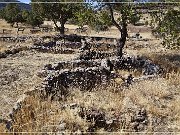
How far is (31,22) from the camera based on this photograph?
77562mm

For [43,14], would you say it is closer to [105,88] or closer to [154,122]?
[105,88]

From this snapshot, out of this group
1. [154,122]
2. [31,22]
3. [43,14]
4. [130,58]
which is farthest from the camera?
[31,22]

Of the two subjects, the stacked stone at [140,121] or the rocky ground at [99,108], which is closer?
the rocky ground at [99,108]

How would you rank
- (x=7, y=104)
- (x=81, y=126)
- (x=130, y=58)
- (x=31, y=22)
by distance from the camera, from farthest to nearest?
(x=31, y=22)
(x=130, y=58)
(x=7, y=104)
(x=81, y=126)

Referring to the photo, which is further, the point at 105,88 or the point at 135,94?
the point at 105,88

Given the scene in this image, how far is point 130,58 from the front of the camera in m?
28.1

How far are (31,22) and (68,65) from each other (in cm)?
5282

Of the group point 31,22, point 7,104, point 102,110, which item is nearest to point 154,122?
point 102,110

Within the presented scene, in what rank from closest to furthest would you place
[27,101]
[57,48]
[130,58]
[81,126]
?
[81,126]
[27,101]
[130,58]
[57,48]

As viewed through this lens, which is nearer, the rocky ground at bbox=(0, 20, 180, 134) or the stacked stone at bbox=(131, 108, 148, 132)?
the rocky ground at bbox=(0, 20, 180, 134)

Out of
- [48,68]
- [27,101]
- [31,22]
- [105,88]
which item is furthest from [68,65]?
[31,22]

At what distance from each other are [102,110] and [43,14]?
42.3m

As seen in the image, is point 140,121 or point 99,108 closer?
point 140,121

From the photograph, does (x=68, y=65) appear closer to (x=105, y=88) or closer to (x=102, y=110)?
(x=105, y=88)
